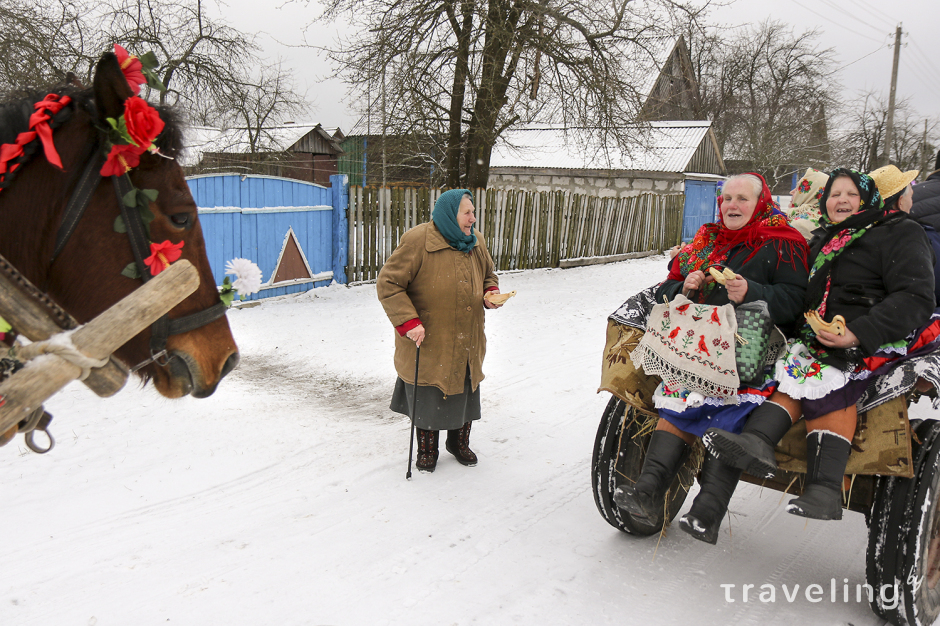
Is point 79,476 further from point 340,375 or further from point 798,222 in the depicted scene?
point 798,222

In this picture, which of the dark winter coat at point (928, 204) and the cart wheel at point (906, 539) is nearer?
the cart wheel at point (906, 539)

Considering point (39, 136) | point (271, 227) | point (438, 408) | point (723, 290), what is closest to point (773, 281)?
point (723, 290)

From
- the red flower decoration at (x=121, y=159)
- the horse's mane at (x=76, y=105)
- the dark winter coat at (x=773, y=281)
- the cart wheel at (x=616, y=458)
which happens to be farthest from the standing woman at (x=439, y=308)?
the red flower decoration at (x=121, y=159)

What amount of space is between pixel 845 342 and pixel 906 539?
0.80 metres

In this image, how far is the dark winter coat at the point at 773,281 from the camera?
2.74 meters

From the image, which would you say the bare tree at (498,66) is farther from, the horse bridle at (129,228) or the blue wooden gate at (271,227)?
the horse bridle at (129,228)

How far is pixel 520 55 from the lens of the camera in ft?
35.5

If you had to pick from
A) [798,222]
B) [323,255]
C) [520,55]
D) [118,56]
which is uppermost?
[520,55]

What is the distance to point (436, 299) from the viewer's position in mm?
3951

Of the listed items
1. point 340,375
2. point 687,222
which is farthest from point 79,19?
point 687,222

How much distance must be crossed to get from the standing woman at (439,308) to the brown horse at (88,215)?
79.8 inches

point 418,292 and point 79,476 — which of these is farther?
point 418,292

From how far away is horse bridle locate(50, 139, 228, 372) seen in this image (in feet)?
5.73

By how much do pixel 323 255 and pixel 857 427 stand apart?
27.8ft
